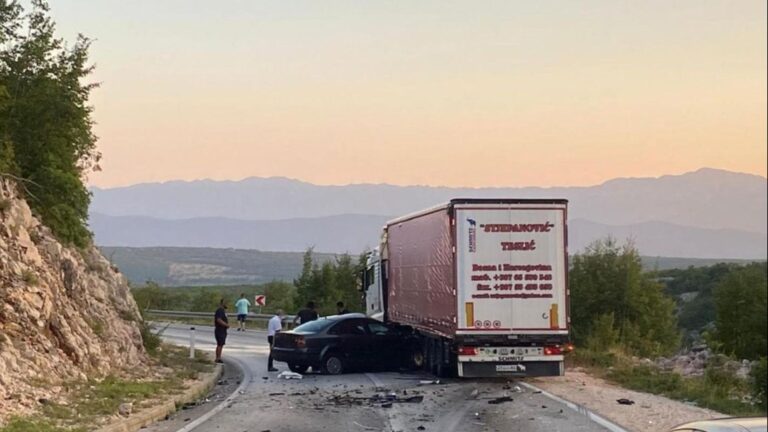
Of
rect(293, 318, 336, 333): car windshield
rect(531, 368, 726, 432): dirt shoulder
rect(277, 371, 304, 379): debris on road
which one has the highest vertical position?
rect(293, 318, 336, 333): car windshield

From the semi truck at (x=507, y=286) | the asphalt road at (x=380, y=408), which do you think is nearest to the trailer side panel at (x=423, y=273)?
the semi truck at (x=507, y=286)

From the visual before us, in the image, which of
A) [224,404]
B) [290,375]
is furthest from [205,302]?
[224,404]

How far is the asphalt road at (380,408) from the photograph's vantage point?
12.9 m

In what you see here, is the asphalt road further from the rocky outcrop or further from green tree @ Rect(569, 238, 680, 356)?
green tree @ Rect(569, 238, 680, 356)

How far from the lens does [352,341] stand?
21.9 m

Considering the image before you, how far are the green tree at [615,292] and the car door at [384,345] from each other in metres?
13.6

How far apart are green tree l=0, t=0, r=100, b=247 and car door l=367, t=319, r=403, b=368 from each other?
757cm

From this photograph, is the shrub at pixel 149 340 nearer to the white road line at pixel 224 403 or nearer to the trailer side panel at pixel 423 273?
the white road line at pixel 224 403

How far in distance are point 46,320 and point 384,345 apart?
8405mm

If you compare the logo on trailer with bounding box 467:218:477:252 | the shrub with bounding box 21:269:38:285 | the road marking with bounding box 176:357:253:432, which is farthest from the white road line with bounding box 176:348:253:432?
the logo on trailer with bounding box 467:218:477:252

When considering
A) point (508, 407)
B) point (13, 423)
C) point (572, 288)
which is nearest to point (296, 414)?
point (508, 407)

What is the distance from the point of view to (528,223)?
17.9 m

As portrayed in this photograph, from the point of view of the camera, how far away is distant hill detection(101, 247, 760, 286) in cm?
15262

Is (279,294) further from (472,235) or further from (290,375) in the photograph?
(472,235)
